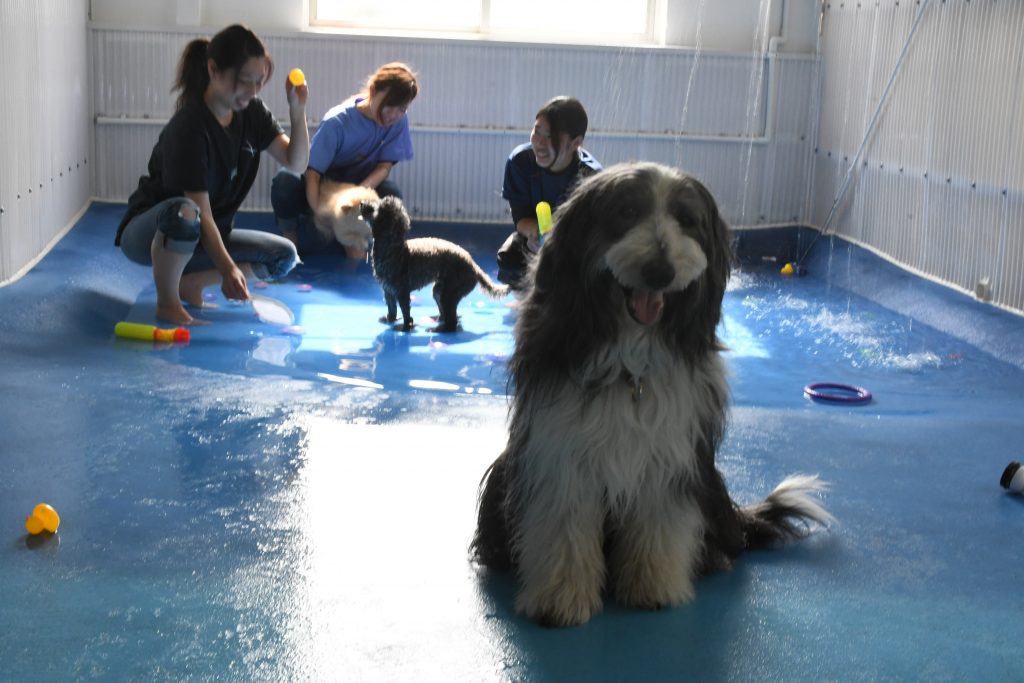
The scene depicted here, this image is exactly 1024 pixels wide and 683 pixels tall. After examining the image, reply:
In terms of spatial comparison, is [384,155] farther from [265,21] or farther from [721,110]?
[721,110]

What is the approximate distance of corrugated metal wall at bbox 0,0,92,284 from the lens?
5344mm

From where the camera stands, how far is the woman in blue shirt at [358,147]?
6828 millimetres

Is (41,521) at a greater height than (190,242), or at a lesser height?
lesser

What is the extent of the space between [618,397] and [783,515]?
760 mm

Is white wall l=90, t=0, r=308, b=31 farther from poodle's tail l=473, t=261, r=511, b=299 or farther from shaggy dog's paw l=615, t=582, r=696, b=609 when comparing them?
shaggy dog's paw l=615, t=582, r=696, b=609

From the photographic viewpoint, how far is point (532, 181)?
5168 mm

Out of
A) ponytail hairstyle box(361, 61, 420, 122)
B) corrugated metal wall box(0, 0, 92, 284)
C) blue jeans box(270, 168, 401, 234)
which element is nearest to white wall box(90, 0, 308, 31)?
corrugated metal wall box(0, 0, 92, 284)

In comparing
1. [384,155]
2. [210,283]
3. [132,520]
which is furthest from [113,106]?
[132,520]

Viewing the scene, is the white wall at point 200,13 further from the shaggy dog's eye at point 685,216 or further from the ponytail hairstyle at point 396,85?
the shaggy dog's eye at point 685,216

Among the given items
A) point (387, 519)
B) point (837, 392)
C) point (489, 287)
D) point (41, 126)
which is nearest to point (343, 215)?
point (489, 287)

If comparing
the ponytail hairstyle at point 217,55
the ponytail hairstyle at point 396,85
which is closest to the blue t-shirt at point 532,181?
the ponytail hairstyle at point 217,55

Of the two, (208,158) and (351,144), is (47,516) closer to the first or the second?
(208,158)

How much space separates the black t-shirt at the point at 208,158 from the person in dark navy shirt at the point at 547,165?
1128 millimetres

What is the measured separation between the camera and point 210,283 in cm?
566
